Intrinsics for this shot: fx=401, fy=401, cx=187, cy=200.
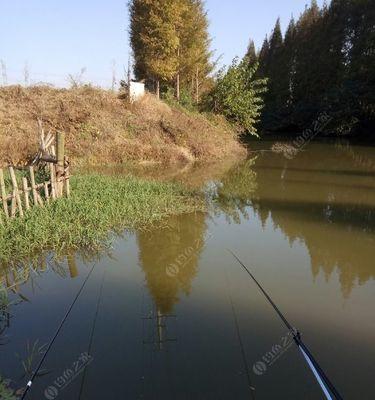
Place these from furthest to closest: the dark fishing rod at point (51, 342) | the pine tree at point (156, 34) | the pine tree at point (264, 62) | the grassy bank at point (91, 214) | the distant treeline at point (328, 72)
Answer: the pine tree at point (264, 62) < the distant treeline at point (328, 72) < the pine tree at point (156, 34) < the grassy bank at point (91, 214) < the dark fishing rod at point (51, 342)

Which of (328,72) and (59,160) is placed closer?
(59,160)

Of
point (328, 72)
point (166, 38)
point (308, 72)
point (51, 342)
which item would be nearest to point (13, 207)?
point (51, 342)

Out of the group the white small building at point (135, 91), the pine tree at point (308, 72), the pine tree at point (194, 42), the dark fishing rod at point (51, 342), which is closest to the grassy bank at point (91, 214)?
the dark fishing rod at point (51, 342)

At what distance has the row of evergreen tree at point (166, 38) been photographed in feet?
79.6

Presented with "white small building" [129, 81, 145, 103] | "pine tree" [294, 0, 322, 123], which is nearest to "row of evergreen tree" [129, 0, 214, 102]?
"white small building" [129, 81, 145, 103]

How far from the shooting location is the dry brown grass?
1858 centimetres

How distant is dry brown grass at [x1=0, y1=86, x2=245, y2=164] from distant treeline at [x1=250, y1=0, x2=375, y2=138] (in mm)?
12637

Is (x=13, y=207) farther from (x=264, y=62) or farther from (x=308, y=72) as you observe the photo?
(x=264, y=62)

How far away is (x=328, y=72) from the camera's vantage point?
4103 cm

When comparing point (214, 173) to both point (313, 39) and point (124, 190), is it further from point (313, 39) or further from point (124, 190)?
point (313, 39)

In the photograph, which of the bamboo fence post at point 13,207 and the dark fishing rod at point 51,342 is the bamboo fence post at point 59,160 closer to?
the bamboo fence post at point 13,207

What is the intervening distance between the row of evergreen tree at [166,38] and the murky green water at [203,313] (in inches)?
685

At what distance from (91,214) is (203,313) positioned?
4.45 m

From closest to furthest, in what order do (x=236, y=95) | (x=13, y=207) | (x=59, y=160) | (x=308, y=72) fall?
(x=13, y=207) < (x=59, y=160) < (x=236, y=95) < (x=308, y=72)
